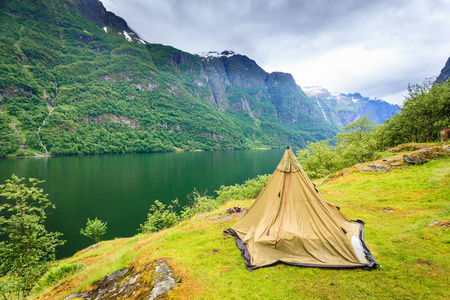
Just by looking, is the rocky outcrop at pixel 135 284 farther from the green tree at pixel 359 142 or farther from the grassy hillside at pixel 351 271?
the green tree at pixel 359 142

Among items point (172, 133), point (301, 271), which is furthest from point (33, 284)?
point (172, 133)

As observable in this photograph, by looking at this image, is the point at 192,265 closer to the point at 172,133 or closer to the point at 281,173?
the point at 281,173

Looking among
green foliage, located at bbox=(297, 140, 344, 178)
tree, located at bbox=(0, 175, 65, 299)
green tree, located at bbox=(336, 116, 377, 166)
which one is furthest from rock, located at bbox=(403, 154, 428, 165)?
tree, located at bbox=(0, 175, 65, 299)

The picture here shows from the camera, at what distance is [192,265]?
663 cm

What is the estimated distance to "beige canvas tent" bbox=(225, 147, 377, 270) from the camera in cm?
625

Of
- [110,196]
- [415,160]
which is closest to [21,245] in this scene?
[415,160]

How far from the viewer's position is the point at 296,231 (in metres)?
7.13

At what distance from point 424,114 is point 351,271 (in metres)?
26.2

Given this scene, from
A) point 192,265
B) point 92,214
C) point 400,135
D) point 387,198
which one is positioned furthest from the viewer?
point 92,214

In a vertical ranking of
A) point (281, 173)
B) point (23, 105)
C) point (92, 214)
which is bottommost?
point (92, 214)

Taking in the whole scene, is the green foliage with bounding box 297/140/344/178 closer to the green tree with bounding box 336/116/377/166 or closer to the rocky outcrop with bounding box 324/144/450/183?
the green tree with bounding box 336/116/377/166

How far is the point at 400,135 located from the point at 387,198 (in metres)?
19.7

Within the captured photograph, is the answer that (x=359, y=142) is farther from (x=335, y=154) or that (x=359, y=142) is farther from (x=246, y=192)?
(x=246, y=192)

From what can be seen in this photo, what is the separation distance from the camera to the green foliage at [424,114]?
19.6 metres
